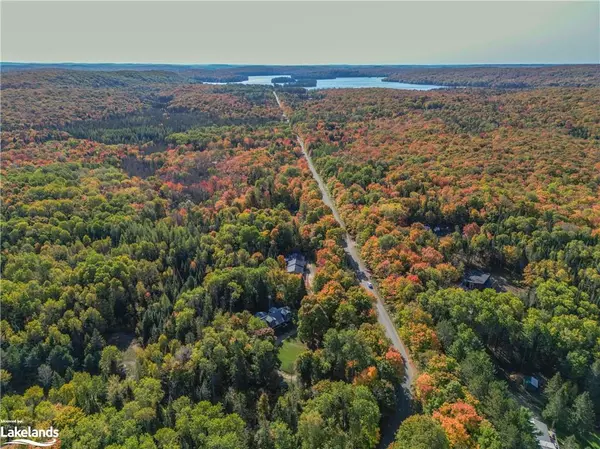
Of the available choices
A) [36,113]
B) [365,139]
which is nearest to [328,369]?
[365,139]

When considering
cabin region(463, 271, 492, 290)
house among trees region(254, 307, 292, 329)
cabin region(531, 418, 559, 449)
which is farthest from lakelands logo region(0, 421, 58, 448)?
cabin region(463, 271, 492, 290)

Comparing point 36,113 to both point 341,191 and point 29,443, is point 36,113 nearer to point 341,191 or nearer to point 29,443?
point 341,191

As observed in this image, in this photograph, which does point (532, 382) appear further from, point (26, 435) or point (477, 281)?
point (26, 435)

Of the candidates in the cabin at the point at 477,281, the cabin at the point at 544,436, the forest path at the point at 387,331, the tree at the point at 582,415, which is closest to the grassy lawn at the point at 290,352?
the forest path at the point at 387,331

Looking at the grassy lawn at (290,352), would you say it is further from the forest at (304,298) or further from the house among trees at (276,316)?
the house among trees at (276,316)

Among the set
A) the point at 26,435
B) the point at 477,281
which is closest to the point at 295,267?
the point at 477,281

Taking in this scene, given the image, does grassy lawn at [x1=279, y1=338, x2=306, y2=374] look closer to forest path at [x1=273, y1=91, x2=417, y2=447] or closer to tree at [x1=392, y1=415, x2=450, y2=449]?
forest path at [x1=273, y1=91, x2=417, y2=447]
